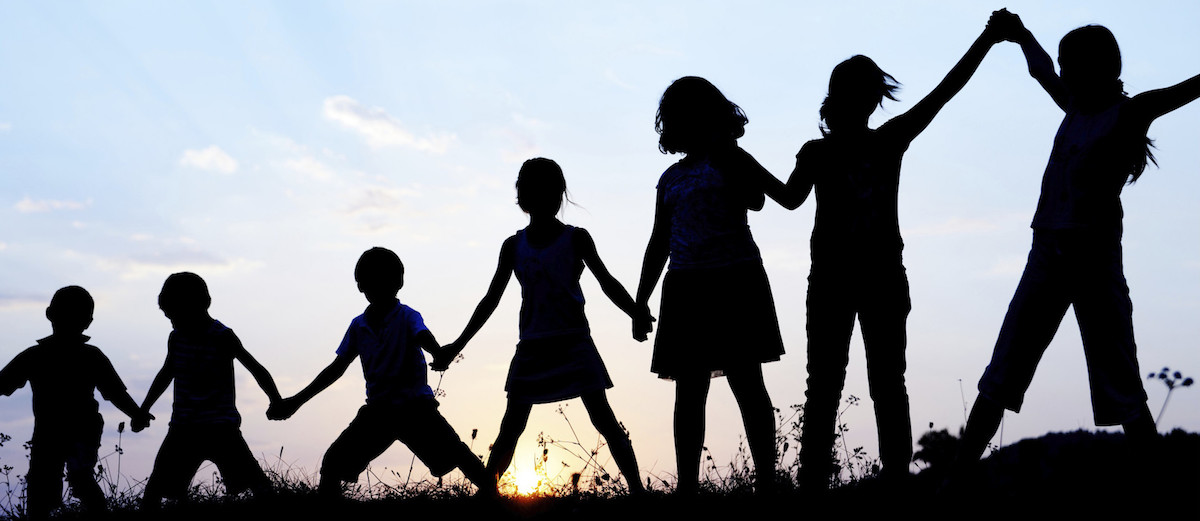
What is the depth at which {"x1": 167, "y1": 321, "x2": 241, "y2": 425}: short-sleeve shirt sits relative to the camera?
Result: 727cm

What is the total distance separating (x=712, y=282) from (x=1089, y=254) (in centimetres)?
196

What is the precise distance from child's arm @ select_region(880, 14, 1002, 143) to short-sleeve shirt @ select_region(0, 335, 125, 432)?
607 cm

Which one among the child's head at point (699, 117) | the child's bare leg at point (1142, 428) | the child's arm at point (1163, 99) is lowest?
the child's bare leg at point (1142, 428)

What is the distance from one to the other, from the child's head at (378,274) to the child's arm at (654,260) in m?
1.73

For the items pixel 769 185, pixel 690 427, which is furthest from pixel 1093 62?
pixel 690 427

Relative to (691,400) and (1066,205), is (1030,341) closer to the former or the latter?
(1066,205)

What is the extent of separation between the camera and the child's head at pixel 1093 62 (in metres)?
5.47

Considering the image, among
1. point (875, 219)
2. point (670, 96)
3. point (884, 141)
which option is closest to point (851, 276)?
point (875, 219)

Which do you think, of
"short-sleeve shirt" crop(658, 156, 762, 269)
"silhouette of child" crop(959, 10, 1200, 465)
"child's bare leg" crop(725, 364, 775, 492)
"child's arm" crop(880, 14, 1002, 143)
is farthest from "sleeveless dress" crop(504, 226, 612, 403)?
"silhouette of child" crop(959, 10, 1200, 465)

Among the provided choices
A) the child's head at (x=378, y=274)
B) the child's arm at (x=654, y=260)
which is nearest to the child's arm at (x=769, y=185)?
the child's arm at (x=654, y=260)

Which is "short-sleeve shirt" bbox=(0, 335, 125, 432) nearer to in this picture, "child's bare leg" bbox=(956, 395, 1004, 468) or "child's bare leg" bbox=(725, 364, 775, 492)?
"child's bare leg" bbox=(725, 364, 775, 492)

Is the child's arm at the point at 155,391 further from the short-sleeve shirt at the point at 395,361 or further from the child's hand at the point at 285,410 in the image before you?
the short-sleeve shirt at the point at 395,361

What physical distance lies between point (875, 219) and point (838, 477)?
201 centimetres

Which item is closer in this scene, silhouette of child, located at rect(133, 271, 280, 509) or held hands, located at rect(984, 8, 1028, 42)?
held hands, located at rect(984, 8, 1028, 42)
